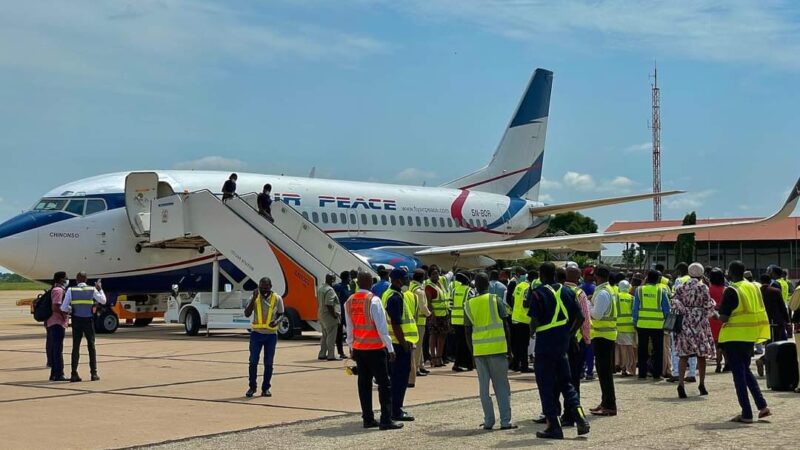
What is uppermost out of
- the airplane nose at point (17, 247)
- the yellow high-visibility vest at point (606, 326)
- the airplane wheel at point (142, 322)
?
the airplane nose at point (17, 247)

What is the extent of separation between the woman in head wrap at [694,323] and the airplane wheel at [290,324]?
1028cm

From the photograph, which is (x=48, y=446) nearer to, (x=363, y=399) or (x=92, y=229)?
(x=363, y=399)

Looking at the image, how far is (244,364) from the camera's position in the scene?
633 inches

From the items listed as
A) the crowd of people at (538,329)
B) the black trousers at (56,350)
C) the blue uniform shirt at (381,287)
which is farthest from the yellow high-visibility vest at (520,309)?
the black trousers at (56,350)

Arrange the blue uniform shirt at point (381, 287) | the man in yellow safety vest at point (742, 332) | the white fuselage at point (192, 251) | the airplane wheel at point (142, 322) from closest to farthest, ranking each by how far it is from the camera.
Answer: the man in yellow safety vest at point (742, 332), the blue uniform shirt at point (381, 287), the white fuselage at point (192, 251), the airplane wheel at point (142, 322)

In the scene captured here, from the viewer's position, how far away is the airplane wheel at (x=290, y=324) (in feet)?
69.4

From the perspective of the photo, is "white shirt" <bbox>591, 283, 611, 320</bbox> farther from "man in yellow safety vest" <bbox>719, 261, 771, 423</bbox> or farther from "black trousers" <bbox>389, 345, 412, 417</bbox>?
"black trousers" <bbox>389, 345, 412, 417</bbox>

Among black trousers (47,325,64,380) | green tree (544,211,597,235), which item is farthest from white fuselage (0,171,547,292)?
green tree (544,211,597,235)

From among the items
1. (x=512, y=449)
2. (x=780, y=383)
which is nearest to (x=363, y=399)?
(x=512, y=449)

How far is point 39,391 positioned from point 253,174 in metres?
13.6

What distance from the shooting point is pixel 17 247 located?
71.8 ft

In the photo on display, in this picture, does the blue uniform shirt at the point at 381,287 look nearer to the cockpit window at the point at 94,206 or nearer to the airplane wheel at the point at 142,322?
the cockpit window at the point at 94,206

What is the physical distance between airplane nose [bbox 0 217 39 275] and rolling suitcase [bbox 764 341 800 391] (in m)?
16.0

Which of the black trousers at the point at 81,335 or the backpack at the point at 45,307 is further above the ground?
the backpack at the point at 45,307
